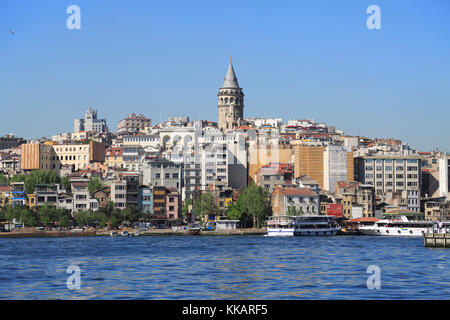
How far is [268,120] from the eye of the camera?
165 m

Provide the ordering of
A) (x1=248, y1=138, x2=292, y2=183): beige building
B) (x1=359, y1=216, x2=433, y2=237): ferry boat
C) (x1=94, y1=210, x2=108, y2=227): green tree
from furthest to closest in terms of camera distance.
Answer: (x1=248, y1=138, x2=292, y2=183): beige building → (x1=94, y1=210, x2=108, y2=227): green tree → (x1=359, y1=216, x2=433, y2=237): ferry boat

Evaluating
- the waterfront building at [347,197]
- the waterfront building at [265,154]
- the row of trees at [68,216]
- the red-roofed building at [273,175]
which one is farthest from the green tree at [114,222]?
the waterfront building at [265,154]

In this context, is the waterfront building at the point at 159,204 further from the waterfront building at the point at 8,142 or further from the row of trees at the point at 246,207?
the waterfront building at the point at 8,142

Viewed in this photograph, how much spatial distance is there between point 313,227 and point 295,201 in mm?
7985

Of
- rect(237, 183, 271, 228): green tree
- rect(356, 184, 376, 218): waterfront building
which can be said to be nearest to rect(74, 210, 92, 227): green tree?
rect(237, 183, 271, 228): green tree

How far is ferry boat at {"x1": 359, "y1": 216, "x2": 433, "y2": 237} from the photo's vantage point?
78.7 meters

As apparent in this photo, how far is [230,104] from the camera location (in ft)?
509

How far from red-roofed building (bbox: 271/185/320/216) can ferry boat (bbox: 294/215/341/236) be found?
352 cm

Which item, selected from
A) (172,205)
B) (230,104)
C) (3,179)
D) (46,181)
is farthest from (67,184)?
(230,104)

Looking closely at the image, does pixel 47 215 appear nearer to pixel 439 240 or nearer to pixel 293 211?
pixel 293 211

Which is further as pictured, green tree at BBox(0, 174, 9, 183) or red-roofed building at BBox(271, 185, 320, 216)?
green tree at BBox(0, 174, 9, 183)

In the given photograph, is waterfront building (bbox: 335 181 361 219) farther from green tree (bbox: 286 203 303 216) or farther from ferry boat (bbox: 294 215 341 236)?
ferry boat (bbox: 294 215 341 236)

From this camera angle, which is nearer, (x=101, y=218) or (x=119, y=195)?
(x=101, y=218)

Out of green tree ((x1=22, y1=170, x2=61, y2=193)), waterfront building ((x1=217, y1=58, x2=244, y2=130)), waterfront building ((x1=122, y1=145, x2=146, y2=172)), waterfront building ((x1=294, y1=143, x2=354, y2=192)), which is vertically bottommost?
green tree ((x1=22, y1=170, x2=61, y2=193))
